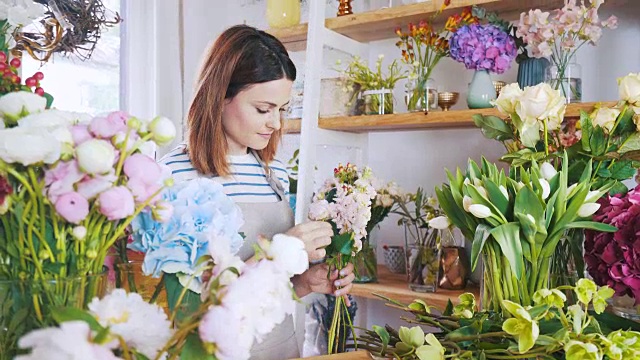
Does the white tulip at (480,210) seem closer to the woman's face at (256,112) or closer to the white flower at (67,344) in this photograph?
the white flower at (67,344)

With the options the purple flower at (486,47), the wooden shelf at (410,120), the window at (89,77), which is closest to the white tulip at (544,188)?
the wooden shelf at (410,120)

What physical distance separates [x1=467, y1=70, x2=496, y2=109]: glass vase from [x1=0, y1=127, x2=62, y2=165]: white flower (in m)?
1.42

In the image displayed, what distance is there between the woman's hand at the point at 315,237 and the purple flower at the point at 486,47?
0.68m

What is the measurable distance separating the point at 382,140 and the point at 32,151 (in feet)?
5.93

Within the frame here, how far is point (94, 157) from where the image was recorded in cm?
43

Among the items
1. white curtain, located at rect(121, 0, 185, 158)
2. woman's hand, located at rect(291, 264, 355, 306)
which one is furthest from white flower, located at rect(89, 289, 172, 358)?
white curtain, located at rect(121, 0, 185, 158)

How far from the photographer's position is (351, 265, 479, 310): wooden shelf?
1695 mm

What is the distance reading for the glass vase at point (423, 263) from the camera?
5.80 ft

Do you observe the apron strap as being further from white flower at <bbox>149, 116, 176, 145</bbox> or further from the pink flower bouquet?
white flower at <bbox>149, 116, 176, 145</bbox>

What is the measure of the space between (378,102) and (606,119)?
0.98 meters

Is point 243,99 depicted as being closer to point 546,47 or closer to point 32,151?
point 546,47

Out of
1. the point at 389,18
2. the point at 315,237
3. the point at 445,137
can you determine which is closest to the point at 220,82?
the point at 315,237

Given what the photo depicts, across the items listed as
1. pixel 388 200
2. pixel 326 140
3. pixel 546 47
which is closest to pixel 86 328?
pixel 546 47

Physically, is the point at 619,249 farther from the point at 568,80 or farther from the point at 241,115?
the point at 241,115
